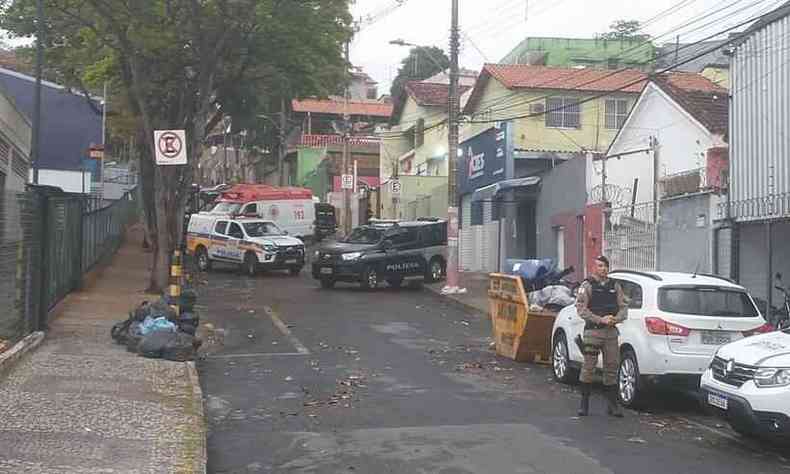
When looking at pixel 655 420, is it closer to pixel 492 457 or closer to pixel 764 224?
pixel 492 457

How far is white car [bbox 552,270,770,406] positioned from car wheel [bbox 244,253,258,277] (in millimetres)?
20421

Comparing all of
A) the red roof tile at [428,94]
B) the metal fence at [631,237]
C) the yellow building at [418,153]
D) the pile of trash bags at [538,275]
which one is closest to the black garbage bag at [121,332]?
the pile of trash bags at [538,275]

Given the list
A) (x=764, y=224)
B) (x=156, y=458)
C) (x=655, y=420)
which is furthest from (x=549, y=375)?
(x=156, y=458)

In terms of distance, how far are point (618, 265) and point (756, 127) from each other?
17.4 feet

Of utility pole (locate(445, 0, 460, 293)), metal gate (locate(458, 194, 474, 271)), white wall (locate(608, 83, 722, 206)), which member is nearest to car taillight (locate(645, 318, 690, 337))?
white wall (locate(608, 83, 722, 206))

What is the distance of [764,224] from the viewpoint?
612 inches

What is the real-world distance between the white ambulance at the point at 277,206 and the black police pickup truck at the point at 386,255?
36.3ft

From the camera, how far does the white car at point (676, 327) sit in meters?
10.6

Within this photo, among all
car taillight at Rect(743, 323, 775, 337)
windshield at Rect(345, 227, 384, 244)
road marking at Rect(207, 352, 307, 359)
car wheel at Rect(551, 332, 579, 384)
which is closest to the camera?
car taillight at Rect(743, 323, 775, 337)

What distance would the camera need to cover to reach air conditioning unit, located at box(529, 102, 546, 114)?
1407 inches

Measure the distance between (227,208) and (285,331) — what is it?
22.5m

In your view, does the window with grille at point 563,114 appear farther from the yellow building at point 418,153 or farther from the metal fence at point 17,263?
the metal fence at point 17,263

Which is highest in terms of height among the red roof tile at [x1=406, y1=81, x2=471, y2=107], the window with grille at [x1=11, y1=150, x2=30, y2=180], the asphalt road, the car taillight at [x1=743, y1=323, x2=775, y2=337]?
the red roof tile at [x1=406, y1=81, x2=471, y2=107]

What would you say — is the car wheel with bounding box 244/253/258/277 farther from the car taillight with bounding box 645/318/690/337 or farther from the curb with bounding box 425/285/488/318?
the car taillight with bounding box 645/318/690/337
